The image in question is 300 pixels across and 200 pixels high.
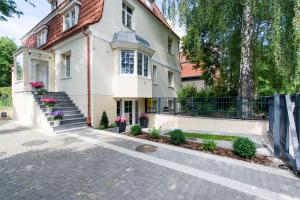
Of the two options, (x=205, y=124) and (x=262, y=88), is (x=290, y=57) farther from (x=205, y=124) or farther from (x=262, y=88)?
(x=262, y=88)

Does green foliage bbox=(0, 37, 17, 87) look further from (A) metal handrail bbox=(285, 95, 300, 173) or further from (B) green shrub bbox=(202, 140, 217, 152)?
(A) metal handrail bbox=(285, 95, 300, 173)

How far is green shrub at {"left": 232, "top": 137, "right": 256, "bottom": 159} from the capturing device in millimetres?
5895

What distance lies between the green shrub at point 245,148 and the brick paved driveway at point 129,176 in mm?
566

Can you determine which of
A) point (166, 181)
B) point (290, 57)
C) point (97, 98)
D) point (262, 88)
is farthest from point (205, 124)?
point (262, 88)

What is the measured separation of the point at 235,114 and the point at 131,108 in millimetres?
6914

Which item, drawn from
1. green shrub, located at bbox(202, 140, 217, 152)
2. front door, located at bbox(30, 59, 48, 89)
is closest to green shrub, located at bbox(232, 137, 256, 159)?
green shrub, located at bbox(202, 140, 217, 152)

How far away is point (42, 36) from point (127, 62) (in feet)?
29.4

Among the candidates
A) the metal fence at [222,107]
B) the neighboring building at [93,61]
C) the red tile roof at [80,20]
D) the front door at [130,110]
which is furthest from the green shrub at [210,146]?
the red tile roof at [80,20]

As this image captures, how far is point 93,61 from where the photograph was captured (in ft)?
35.9

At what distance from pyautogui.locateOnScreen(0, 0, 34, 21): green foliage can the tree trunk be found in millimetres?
10195

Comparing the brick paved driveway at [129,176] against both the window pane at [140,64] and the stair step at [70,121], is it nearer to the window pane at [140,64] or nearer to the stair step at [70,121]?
the stair step at [70,121]

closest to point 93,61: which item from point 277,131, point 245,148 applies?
point 245,148

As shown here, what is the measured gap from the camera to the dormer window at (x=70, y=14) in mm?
12289

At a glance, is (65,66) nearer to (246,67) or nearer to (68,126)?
(68,126)
